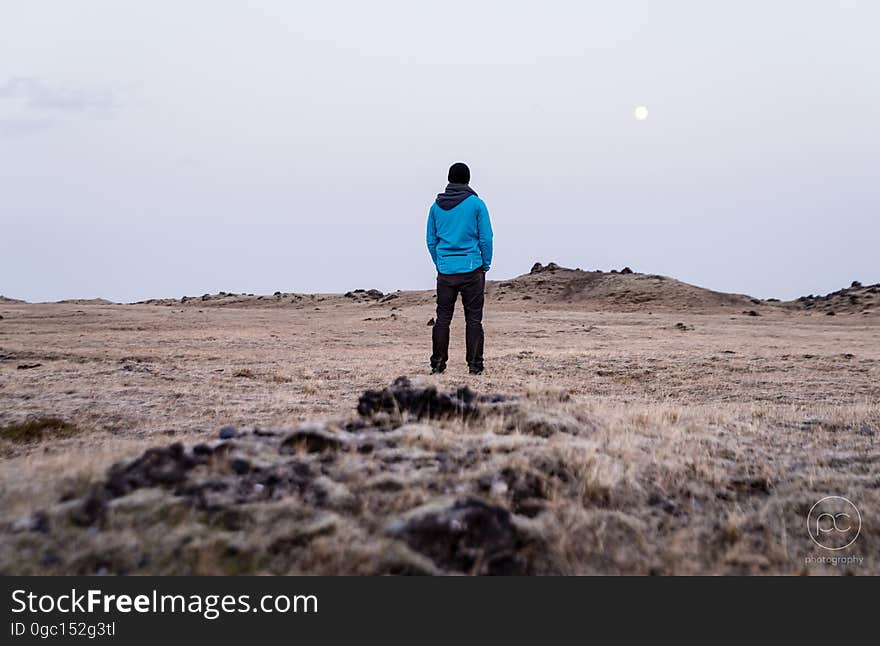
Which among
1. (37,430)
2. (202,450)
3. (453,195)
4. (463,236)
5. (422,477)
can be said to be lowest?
(37,430)

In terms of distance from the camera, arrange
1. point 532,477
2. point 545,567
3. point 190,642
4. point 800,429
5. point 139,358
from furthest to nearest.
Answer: point 139,358 < point 800,429 < point 532,477 < point 545,567 < point 190,642

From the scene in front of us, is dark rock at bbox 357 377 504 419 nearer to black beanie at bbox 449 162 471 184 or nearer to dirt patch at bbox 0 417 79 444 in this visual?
dirt patch at bbox 0 417 79 444

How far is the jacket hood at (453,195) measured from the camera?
34.5ft

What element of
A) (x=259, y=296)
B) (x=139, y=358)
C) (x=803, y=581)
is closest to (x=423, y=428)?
(x=803, y=581)

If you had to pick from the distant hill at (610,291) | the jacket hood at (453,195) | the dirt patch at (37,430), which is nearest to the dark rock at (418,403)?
the dirt patch at (37,430)

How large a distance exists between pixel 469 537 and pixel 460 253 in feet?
25.3

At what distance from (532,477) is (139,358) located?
12291mm

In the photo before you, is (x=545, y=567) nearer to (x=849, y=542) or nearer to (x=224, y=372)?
(x=849, y=542)

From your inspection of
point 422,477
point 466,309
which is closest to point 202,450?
point 422,477

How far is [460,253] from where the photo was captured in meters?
10.6

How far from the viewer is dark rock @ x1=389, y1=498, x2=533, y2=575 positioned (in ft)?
10.4

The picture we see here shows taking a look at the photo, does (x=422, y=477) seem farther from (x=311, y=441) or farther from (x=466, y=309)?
(x=466, y=309)

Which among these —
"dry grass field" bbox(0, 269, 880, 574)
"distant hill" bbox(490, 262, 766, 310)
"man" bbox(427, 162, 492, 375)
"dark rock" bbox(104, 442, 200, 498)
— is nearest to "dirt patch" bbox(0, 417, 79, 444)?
"dry grass field" bbox(0, 269, 880, 574)

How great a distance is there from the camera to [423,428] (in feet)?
16.3
